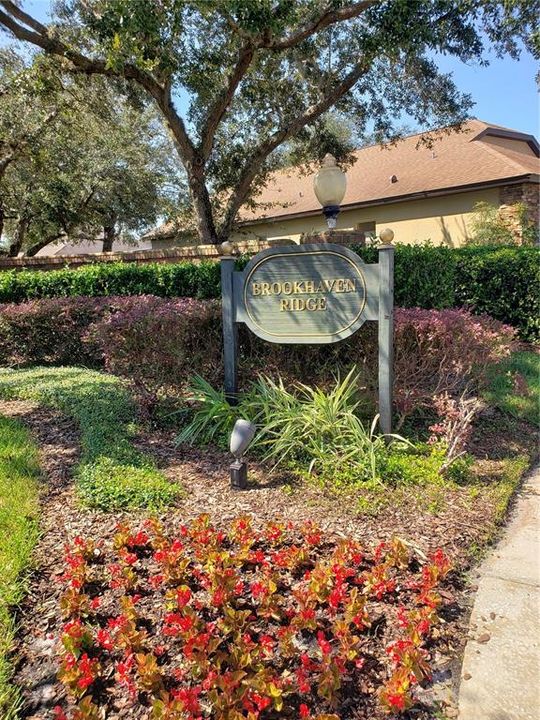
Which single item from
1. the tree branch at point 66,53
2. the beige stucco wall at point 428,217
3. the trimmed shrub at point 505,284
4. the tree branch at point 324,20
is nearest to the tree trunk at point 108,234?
the beige stucco wall at point 428,217

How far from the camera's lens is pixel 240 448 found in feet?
10.8

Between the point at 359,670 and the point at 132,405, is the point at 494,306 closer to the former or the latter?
the point at 132,405

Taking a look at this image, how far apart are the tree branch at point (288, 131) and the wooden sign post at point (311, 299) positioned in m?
6.54

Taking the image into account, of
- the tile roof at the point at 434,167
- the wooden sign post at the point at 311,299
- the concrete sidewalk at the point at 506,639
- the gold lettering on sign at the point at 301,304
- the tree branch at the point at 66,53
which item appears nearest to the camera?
the concrete sidewalk at the point at 506,639

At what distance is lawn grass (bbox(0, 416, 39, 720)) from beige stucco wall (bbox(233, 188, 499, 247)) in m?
10.4

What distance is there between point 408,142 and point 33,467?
→ 55.6 feet

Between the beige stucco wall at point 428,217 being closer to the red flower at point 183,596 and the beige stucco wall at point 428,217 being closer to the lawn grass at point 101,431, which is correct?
the lawn grass at point 101,431

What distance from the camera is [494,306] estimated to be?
343 inches

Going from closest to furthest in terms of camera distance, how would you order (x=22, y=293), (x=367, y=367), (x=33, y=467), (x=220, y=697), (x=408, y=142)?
(x=220, y=697), (x=33, y=467), (x=367, y=367), (x=22, y=293), (x=408, y=142)

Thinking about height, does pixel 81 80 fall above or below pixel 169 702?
above

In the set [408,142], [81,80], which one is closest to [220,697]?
[81,80]

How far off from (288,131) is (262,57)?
52.9 inches

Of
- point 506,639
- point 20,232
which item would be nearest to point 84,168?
point 20,232

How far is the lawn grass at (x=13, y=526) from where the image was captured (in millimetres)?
1847
